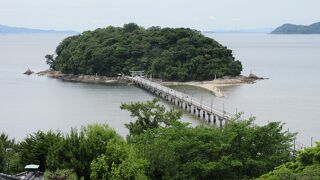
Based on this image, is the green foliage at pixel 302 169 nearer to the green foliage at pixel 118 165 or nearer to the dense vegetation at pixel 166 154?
the dense vegetation at pixel 166 154

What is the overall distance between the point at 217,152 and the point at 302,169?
4999 millimetres

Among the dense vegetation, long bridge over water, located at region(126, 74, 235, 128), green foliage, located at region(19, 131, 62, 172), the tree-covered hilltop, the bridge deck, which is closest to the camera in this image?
the dense vegetation

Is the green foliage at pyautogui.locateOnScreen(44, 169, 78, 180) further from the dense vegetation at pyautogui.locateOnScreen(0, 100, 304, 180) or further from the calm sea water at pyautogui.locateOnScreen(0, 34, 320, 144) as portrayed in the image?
the calm sea water at pyautogui.locateOnScreen(0, 34, 320, 144)

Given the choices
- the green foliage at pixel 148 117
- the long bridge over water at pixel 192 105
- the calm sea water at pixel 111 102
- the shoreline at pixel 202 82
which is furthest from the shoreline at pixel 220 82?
the green foliage at pixel 148 117

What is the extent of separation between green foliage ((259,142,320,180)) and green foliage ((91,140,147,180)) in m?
4.76

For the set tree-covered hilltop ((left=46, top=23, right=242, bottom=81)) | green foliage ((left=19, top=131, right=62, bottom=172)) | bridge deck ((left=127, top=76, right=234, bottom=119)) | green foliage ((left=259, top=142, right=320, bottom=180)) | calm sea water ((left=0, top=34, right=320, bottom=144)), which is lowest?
calm sea water ((left=0, top=34, right=320, bottom=144))

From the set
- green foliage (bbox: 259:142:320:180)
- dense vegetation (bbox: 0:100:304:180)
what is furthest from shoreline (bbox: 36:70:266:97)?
green foliage (bbox: 259:142:320:180)

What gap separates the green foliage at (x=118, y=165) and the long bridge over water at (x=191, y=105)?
22283mm

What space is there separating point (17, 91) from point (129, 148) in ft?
186

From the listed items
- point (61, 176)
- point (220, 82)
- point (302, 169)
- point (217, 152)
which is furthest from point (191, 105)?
point (61, 176)

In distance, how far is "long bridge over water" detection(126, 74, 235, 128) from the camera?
4766 centimetres

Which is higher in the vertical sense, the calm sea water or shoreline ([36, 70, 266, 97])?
shoreline ([36, 70, 266, 97])

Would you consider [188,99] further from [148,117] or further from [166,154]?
[166,154]

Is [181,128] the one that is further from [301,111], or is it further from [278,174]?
[301,111]
